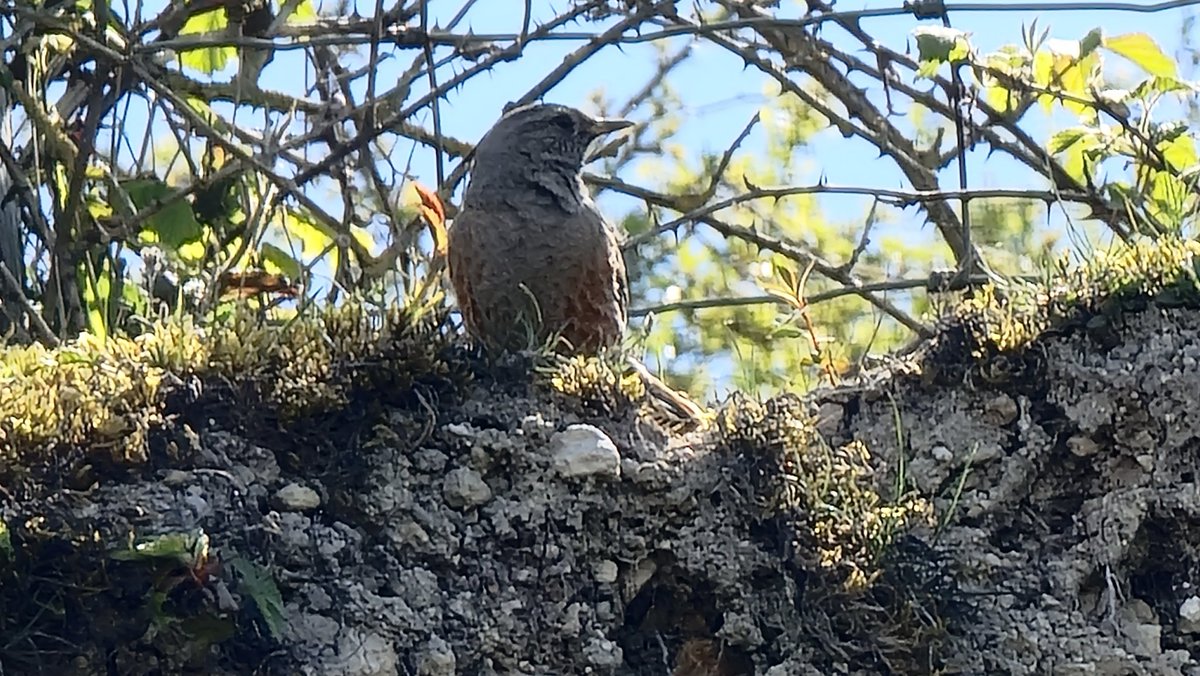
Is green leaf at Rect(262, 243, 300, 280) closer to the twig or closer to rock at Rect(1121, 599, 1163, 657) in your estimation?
the twig

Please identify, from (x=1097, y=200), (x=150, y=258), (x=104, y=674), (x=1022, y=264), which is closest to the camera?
(x=104, y=674)

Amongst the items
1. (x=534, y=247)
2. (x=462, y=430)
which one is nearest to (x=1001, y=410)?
(x=462, y=430)

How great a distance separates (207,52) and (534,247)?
1.34 m

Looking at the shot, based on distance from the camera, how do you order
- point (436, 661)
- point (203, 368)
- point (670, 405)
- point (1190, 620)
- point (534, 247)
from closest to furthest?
point (436, 661), point (1190, 620), point (203, 368), point (670, 405), point (534, 247)

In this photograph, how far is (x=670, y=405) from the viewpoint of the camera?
263 cm

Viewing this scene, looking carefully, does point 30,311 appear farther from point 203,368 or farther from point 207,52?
point 203,368

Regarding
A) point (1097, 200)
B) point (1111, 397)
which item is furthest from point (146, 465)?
point (1097, 200)

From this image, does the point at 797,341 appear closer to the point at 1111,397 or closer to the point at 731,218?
the point at 731,218

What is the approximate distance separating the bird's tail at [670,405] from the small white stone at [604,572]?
31 centimetres

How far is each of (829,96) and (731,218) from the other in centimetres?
45

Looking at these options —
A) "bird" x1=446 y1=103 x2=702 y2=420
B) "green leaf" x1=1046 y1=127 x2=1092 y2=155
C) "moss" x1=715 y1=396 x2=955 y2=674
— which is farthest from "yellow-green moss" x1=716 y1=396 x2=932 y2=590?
"green leaf" x1=1046 y1=127 x2=1092 y2=155

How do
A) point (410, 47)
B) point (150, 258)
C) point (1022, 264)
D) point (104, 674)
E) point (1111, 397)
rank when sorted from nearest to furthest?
point (104, 674)
point (1111, 397)
point (1022, 264)
point (150, 258)
point (410, 47)

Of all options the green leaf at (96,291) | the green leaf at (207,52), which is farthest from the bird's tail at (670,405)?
the green leaf at (207,52)

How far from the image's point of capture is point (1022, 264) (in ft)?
9.97
